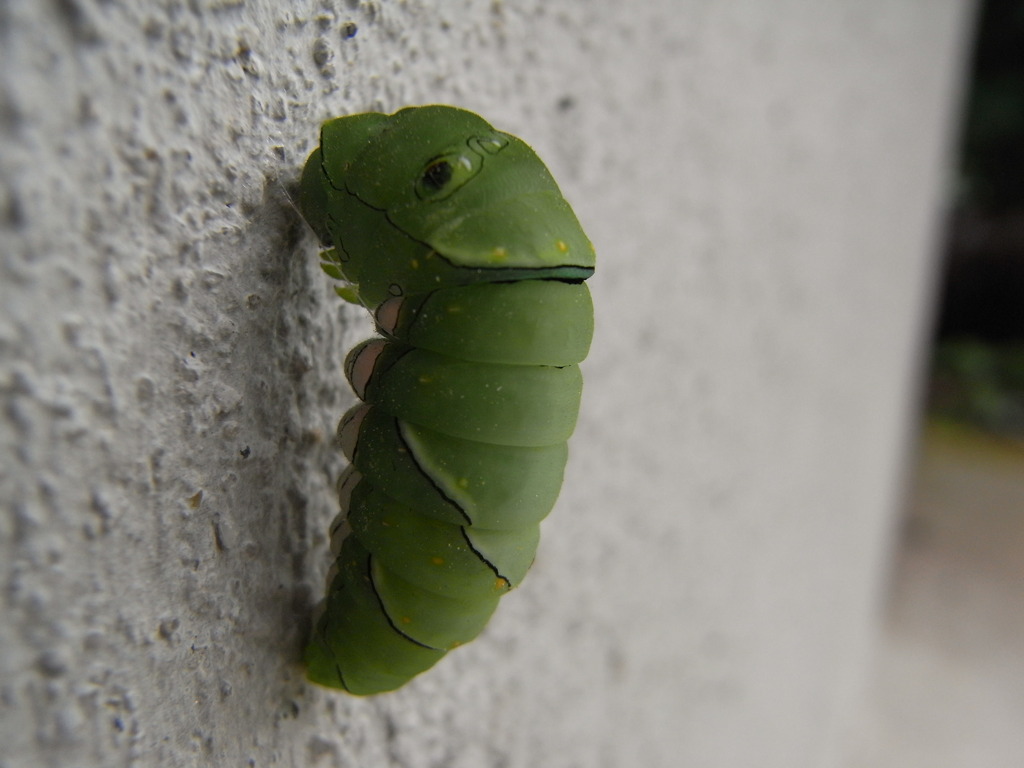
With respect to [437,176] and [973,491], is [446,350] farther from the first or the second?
[973,491]

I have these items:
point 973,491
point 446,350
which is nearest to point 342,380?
point 446,350

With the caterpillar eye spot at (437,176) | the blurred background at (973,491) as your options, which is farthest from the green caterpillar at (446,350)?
the blurred background at (973,491)

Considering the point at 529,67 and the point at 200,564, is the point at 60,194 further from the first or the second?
the point at 529,67

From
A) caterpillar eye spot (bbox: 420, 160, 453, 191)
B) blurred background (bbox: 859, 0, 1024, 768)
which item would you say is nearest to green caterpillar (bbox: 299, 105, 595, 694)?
caterpillar eye spot (bbox: 420, 160, 453, 191)

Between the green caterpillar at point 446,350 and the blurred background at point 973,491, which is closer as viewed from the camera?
the green caterpillar at point 446,350

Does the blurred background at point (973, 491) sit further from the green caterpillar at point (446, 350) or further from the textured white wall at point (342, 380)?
the green caterpillar at point (446, 350)

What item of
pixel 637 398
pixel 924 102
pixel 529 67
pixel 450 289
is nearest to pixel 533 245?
pixel 450 289
